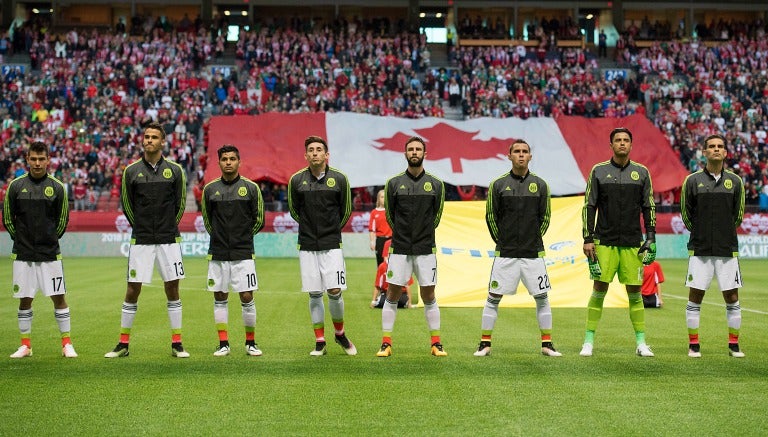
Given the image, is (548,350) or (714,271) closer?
(548,350)

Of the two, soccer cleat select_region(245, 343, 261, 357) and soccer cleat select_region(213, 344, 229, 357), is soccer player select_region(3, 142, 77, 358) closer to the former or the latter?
soccer cleat select_region(213, 344, 229, 357)

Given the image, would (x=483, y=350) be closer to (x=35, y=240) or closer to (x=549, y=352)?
(x=549, y=352)

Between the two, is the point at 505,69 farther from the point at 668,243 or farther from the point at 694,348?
the point at 694,348

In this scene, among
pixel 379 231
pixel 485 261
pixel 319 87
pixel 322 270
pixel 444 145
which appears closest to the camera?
pixel 322 270

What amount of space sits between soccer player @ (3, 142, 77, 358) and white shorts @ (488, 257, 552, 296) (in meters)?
4.97

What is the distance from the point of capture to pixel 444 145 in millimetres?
40406

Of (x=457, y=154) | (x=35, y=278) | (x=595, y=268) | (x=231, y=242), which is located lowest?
(x=595, y=268)

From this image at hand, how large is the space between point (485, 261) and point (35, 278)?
31.5 ft

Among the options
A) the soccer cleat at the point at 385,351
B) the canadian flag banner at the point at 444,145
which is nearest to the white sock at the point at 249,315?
the soccer cleat at the point at 385,351

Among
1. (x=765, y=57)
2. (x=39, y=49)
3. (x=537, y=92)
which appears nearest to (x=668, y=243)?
(x=537, y=92)

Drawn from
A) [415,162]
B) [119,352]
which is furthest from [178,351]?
[415,162]

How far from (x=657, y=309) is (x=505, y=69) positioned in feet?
109

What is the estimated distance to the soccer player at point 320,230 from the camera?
452 inches

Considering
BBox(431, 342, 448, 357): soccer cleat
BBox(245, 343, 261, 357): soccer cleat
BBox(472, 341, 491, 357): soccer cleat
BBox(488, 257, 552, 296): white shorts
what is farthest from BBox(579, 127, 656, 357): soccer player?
BBox(245, 343, 261, 357): soccer cleat
